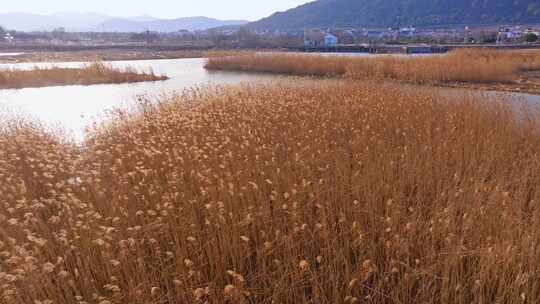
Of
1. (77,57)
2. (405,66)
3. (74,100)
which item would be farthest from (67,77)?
(77,57)

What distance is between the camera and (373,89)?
9.03m

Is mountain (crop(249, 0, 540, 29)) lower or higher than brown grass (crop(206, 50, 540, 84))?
higher

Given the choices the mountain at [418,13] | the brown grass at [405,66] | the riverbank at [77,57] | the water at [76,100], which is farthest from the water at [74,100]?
the mountain at [418,13]

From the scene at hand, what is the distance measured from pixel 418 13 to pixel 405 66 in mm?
163453

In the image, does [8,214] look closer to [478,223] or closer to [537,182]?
Result: [478,223]

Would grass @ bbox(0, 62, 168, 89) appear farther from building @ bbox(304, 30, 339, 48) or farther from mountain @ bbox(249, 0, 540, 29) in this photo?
mountain @ bbox(249, 0, 540, 29)

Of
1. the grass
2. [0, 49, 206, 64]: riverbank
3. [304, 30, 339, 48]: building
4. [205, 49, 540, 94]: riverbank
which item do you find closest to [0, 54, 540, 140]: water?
the grass

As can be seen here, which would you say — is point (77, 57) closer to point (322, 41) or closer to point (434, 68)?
point (434, 68)

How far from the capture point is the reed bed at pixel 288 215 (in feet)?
8.07

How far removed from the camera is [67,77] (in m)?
19.3

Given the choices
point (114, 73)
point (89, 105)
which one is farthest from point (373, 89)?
point (114, 73)

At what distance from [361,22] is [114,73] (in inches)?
6349

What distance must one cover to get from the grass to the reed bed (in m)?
13.5

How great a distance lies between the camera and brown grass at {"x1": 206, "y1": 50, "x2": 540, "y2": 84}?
51.6 feet
